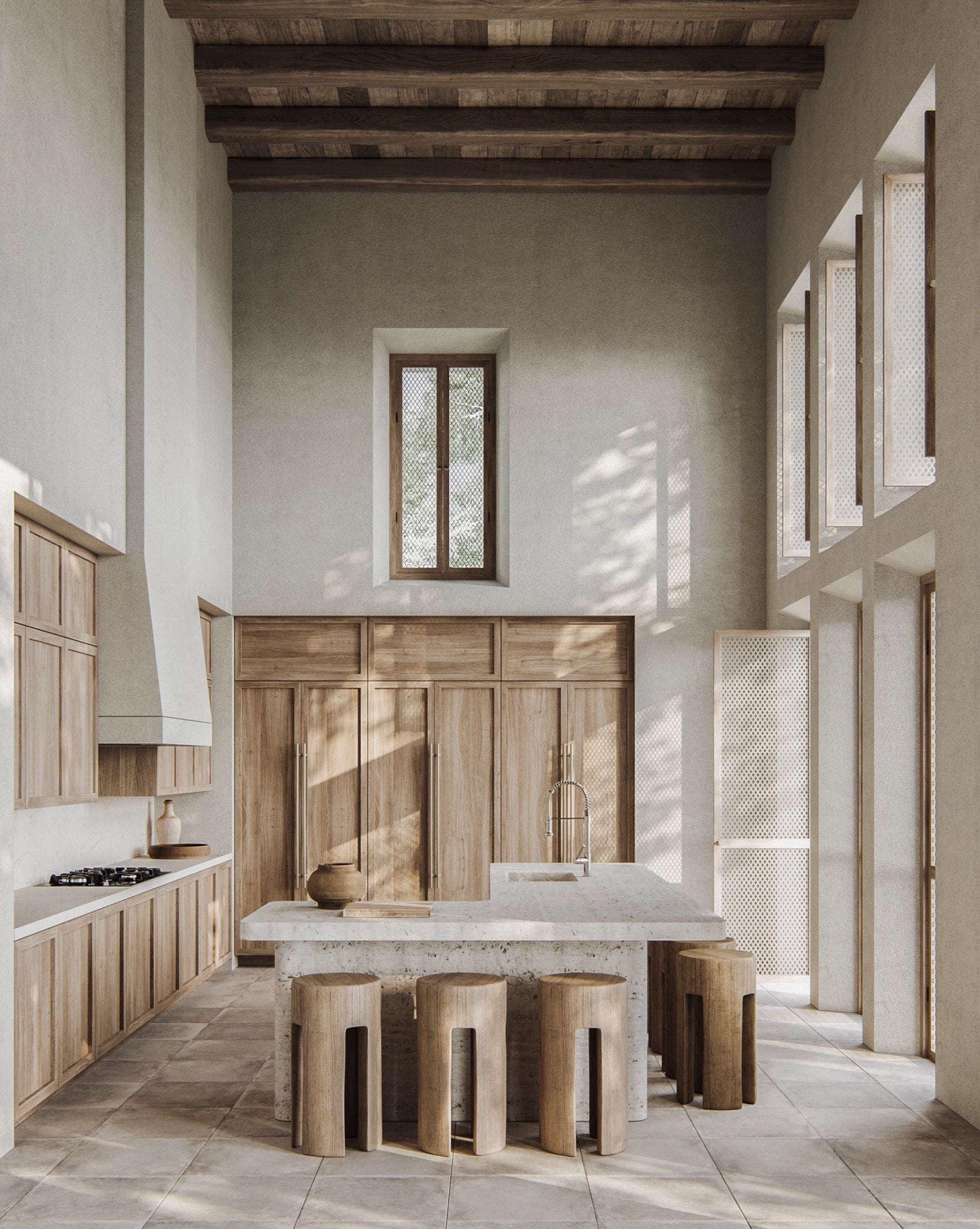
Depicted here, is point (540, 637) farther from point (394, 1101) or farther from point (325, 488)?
point (394, 1101)

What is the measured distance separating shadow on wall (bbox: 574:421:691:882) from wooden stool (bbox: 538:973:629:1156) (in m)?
3.91

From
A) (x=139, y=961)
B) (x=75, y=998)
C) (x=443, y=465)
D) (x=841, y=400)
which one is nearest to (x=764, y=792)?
(x=841, y=400)

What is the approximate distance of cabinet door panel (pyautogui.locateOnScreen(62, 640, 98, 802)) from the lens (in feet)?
18.5

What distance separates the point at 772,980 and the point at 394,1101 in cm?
365

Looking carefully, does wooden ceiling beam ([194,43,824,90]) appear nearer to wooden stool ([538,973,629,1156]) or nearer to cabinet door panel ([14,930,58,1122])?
cabinet door panel ([14,930,58,1122])

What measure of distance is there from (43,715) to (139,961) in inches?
60.4

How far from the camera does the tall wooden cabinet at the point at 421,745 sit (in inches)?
329

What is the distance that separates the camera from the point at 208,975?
306 inches

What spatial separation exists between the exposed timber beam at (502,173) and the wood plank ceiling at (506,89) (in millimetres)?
10

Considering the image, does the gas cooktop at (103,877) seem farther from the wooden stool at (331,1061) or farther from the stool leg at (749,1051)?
the stool leg at (749,1051)

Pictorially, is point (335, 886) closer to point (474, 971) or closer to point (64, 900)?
point (474, 971)

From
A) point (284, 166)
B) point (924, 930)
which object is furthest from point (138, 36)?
point (924, 930)

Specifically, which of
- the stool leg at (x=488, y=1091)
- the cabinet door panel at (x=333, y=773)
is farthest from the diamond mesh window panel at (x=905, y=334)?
the cabinet door panel at (x=333, y=773)

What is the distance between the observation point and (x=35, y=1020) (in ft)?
15.8
